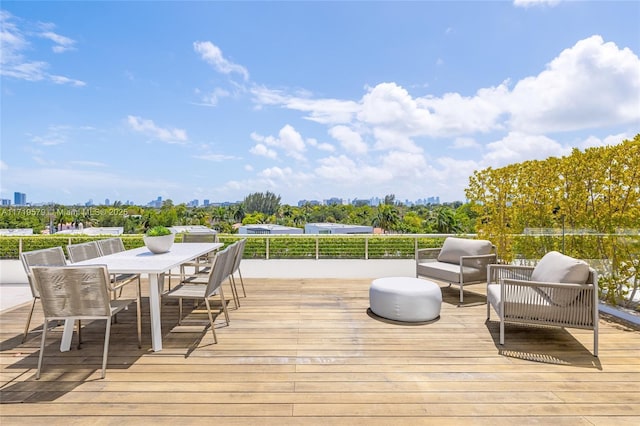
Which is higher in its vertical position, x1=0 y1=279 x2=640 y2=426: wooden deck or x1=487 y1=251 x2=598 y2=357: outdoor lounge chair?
x1=487 y1=251 x2=598 y2=357: outdoor lounge chair

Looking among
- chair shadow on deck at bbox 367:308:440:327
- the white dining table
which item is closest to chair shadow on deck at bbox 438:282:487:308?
chair shadow on deck at bbox 367:308:440:327

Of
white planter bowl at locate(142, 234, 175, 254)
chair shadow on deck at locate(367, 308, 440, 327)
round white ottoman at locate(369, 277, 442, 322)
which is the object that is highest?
white planter bowl at locate(142, 234, 175, 254)

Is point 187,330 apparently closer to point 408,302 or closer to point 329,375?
point 329,375

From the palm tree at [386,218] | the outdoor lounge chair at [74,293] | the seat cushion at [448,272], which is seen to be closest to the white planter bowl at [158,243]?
the outdoor lounge chair at [74,293]

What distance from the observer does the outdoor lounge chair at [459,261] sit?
14.6ft

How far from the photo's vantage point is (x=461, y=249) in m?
4.92

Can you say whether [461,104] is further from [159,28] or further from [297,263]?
[159,28]

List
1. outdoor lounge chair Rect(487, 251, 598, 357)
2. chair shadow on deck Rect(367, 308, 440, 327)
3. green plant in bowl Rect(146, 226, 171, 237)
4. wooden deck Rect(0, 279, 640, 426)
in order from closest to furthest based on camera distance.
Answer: wooden deck Rect(0, 279, 640, 426) → outdoor lounge chair Rect(487, 251, 598, 357) → chair shadow on deck Rect(367, 308, 440, 327) → green plant in bowl Rect(146, 226, 171, 237)

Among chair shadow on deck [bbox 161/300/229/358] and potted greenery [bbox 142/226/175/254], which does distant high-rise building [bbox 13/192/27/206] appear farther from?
potted greenery [bbox 142/226/175/254]

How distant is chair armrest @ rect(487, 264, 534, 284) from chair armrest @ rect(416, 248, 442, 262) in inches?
56.2

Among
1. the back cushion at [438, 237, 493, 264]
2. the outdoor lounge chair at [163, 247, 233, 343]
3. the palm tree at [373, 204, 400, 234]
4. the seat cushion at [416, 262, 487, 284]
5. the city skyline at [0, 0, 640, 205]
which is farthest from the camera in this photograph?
the palm tree at [373, 204, 400, 234]

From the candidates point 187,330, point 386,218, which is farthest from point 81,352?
point 386,218

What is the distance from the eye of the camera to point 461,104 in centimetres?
1025

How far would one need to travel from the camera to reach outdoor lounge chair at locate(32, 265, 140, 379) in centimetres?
242
